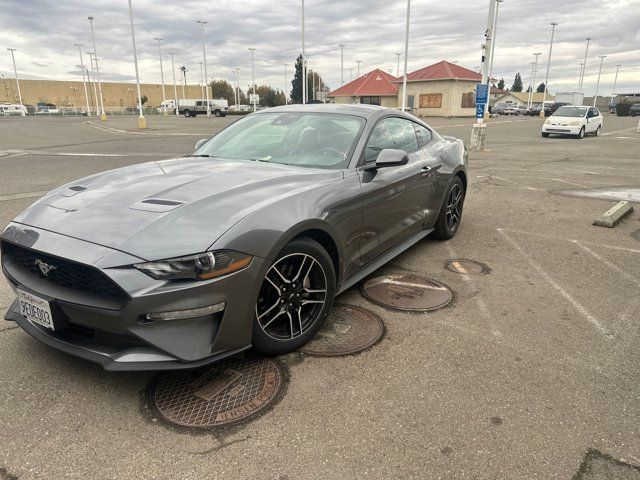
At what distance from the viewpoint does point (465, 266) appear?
190 inches

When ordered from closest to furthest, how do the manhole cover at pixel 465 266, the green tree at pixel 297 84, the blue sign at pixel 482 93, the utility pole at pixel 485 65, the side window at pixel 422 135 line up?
the manhole cover at pixel 465 266
the side window at pixel 422 135
the utility pole at pixel 485 65
the blue sign at pixel 482 93
the green tree at pixel 297 84

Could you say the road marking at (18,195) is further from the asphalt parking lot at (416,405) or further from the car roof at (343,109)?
the car roof at (343,109)

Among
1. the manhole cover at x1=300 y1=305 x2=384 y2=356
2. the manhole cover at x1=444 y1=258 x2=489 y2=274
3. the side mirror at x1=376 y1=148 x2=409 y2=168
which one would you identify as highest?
the side mirror at x1=376 y1=148 x2=409 y2=168

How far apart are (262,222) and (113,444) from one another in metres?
1.35

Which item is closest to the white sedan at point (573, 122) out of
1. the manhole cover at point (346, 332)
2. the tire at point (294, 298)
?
the manhole cover at point (346, 332)

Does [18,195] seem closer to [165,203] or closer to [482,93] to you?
[165,203]

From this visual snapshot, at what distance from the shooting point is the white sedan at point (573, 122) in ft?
72.6

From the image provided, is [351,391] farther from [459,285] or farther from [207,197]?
[459,285]

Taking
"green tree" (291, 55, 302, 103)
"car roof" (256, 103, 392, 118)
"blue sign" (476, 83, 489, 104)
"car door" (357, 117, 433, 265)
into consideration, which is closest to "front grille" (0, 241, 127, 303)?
"car door" (357, 117, 433, 265)

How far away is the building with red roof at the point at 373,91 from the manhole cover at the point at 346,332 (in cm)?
5355

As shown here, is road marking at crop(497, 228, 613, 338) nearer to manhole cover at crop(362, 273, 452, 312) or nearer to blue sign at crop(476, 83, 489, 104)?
manhole cover at crop(362, 273, 452, 312)

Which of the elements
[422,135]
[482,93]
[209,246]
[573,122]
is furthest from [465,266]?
[573,122]

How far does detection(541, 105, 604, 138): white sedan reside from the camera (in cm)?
2212

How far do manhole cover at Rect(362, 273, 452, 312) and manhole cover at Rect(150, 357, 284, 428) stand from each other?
1.34m
